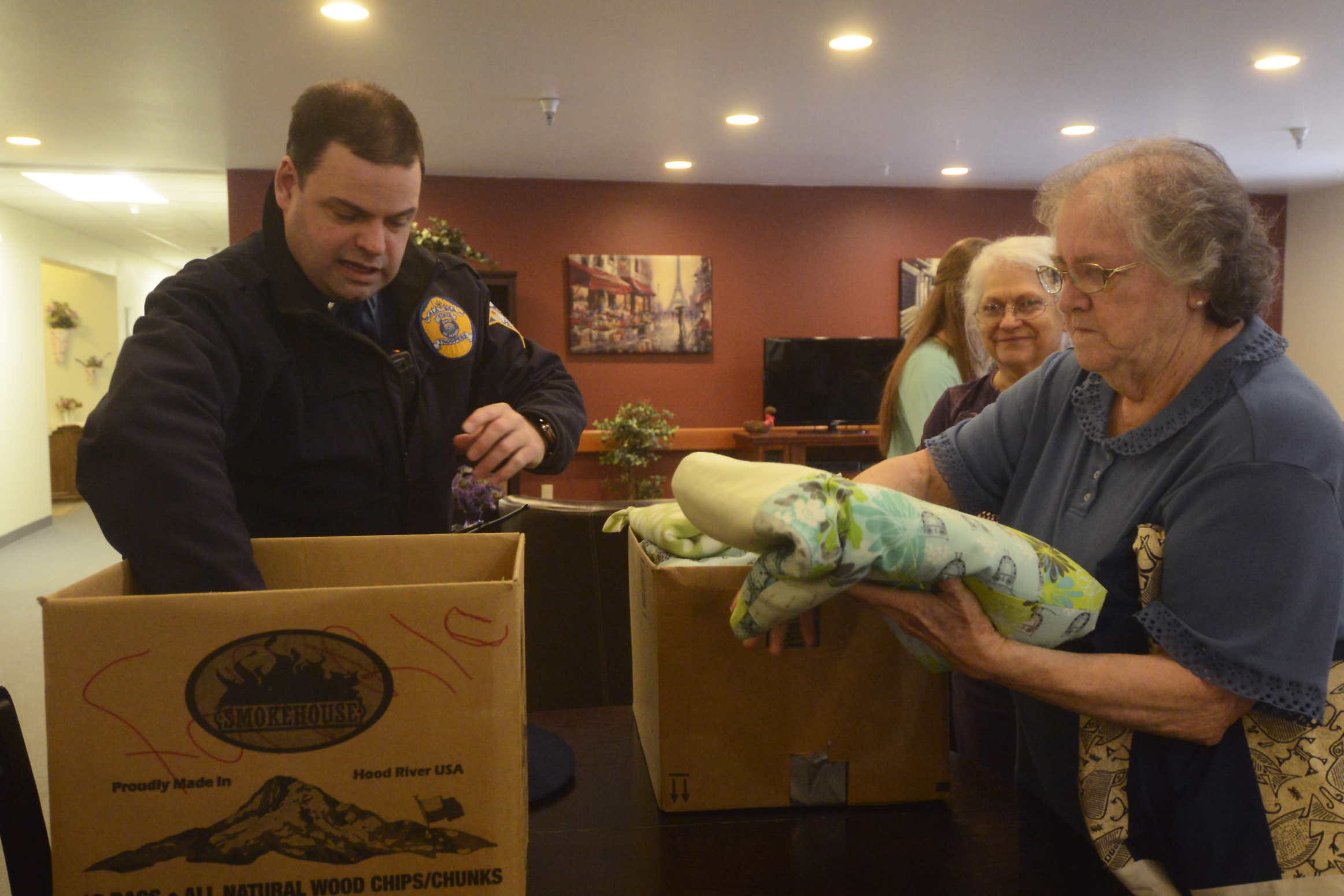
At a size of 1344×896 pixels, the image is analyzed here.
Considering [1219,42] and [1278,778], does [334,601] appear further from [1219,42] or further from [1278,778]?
[1219,42]

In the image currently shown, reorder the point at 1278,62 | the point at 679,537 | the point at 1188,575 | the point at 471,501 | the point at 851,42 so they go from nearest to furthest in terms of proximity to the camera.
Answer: the point at 1188,575 < the point at 679,537 < the point at 471,501 < the point at 851,42 < the point at 1278,62

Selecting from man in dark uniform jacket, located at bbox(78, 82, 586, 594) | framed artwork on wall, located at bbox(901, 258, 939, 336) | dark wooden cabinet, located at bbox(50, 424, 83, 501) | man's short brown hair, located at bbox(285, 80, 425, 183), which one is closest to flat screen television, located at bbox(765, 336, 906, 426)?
framed artwork on wall, located at bbox(901, 258, 939, 336)

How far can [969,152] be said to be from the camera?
6.42 meters

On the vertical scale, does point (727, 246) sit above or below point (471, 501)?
above

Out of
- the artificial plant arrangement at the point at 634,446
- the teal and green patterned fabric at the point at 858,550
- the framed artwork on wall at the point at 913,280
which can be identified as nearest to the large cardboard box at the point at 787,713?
the teal and green patterned fabric at the point at 858,550

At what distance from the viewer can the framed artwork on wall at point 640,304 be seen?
23.9ft

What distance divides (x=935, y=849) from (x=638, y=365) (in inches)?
261

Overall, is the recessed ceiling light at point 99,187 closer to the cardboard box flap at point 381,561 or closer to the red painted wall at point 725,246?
the red painted wall at point 725,246

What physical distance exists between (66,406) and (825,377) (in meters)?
9.08

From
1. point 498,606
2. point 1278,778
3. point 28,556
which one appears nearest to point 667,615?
point 498,606

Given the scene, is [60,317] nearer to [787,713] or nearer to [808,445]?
[808,445]

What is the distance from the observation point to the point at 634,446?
7.13 meters

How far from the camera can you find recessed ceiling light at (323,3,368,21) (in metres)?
3.76

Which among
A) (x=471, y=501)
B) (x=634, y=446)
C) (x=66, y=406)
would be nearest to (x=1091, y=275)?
(x=471, y=501)
